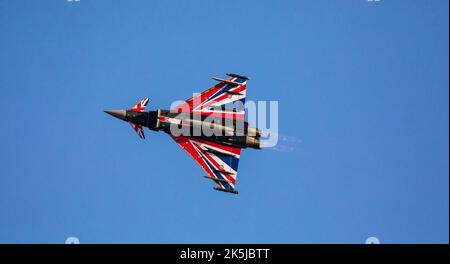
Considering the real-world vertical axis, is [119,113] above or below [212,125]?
above

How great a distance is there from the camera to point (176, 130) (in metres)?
48.8

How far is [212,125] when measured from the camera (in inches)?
1913

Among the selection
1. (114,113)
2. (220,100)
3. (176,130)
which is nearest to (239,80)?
(220,100)

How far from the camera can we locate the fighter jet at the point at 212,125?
160 feet

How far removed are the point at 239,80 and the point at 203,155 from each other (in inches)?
220

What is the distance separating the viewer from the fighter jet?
48625mm
